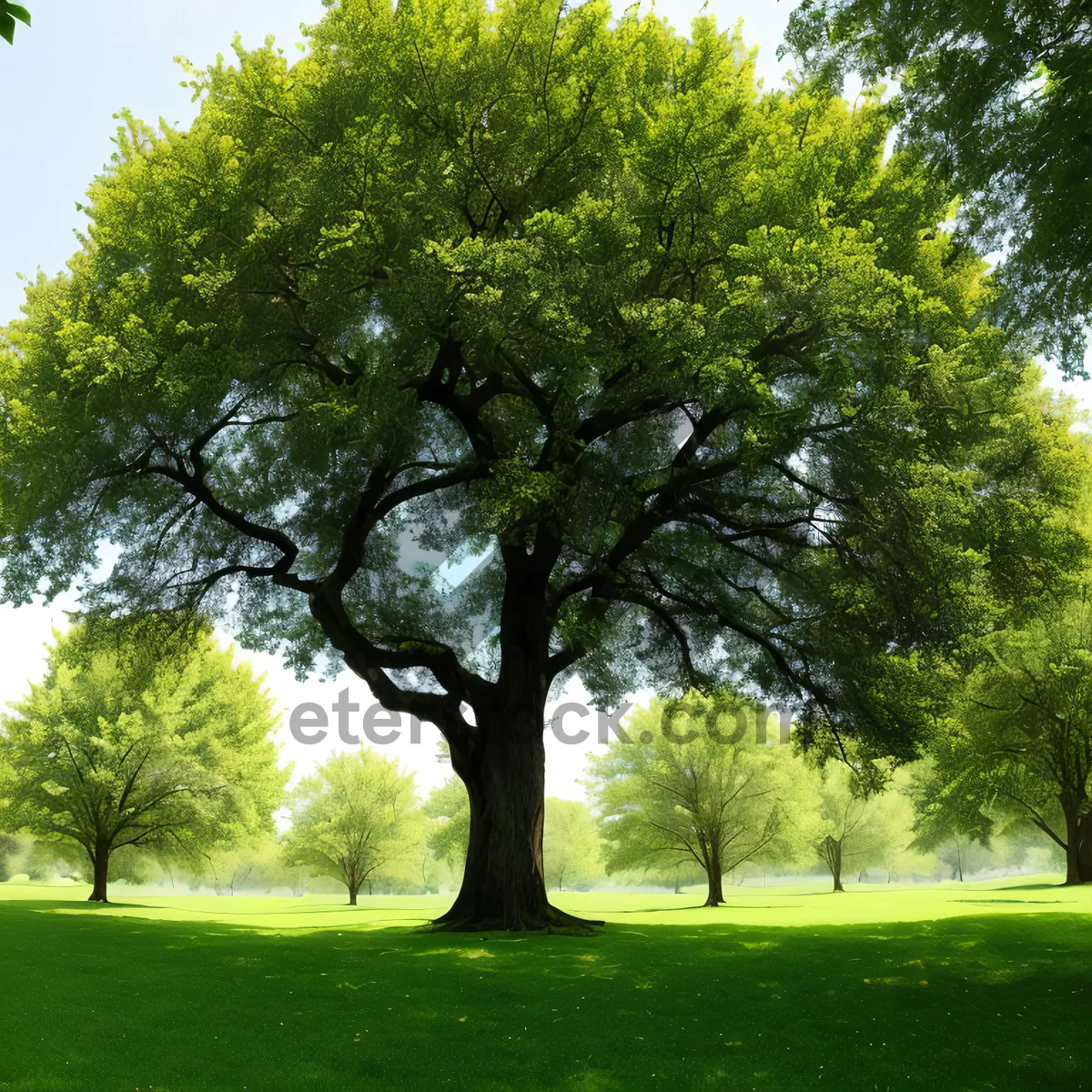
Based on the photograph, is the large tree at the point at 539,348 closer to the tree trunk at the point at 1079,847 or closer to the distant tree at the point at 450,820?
the tree trunk at the point at 1079,847

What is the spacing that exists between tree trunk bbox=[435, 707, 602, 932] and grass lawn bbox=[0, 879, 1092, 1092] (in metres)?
2.70

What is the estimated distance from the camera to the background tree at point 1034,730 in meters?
29.7

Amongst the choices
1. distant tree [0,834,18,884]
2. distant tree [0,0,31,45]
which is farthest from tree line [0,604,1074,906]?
distant tree [0,834,18,884]

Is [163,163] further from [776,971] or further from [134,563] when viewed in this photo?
[776,971]

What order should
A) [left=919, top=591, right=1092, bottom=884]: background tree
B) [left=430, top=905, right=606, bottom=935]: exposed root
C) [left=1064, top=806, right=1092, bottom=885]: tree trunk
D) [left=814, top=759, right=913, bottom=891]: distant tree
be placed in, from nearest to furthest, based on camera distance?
[left=430, top=905, right=606, bottom=935]: exposed root → [left=919, top=591, right=1092, bottom=884]: background tree → [left=1064, top=806, right=1092, bottom=885]: tree trunk → [left=814, top=759, right=913, bottom=891]: distant tree

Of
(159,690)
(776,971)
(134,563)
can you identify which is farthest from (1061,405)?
(159,690)

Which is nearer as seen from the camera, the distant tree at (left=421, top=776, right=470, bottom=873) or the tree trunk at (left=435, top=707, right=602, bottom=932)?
the tree trunk at (left=435, top=707, right=602, bottom=932)

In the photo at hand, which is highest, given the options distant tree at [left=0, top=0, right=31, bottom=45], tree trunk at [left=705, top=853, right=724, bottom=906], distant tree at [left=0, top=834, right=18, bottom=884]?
distant tree at [left=0, top=0, right=31, bottom=45]

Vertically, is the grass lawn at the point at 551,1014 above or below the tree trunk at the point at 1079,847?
above

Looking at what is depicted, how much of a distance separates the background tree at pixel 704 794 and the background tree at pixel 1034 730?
258 inches

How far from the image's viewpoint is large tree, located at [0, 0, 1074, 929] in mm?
14539

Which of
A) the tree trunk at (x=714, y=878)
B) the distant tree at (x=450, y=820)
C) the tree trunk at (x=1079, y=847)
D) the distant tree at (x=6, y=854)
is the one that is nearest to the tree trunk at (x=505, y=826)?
the tree trunk at (x=714, y=878)

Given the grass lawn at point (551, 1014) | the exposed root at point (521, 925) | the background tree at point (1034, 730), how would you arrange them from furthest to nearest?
the background tree at point (1034, 730)
the exposed root at point (521, 925)
the grass lawn at point (551, 1014)

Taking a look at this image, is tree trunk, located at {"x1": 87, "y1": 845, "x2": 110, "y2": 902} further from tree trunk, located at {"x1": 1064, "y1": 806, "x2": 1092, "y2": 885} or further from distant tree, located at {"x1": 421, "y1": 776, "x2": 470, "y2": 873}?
tree trunk, located at {"x1": 1064, "y1": 806, "x2": 1092, "y2": 885}
